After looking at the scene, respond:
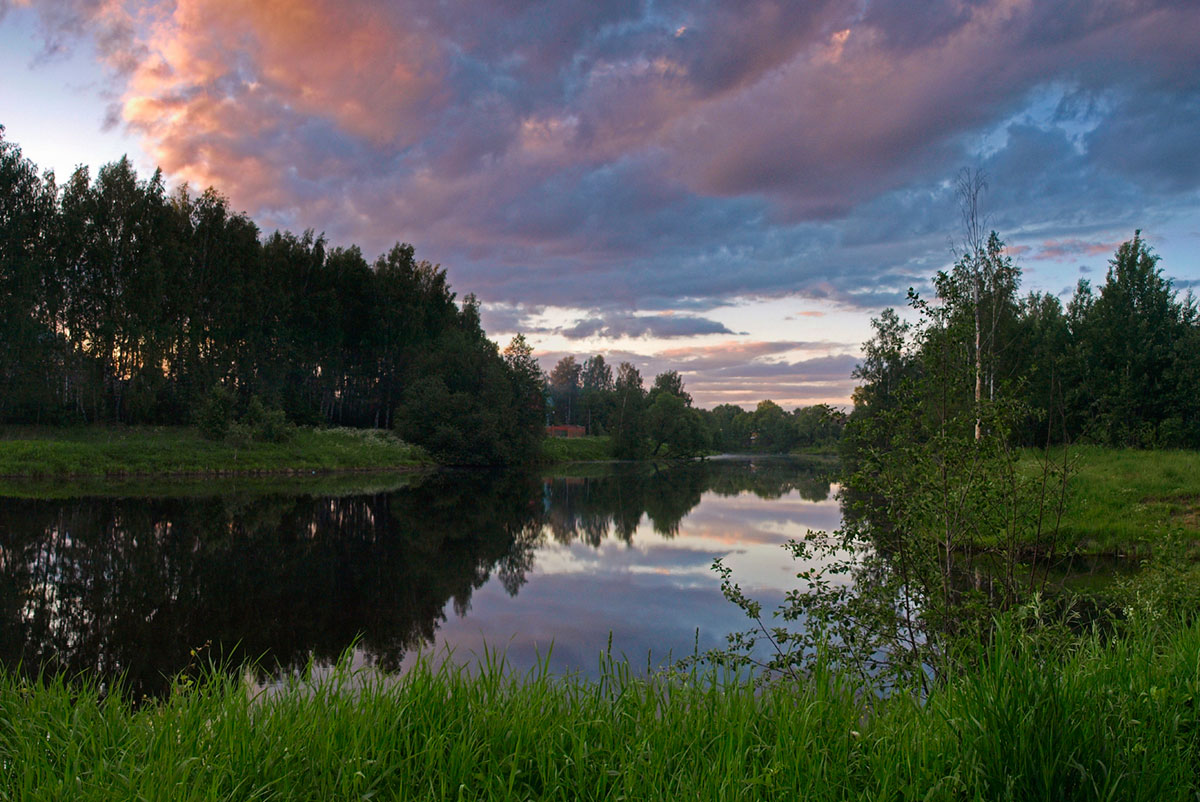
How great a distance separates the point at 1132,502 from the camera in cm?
1451

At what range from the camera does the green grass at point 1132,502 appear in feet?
41.1

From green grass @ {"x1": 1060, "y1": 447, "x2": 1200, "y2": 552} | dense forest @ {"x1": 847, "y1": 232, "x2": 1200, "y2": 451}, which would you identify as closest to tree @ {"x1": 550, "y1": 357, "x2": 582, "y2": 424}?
dense forest @ {"x1": 847, "y1": 232, "x2": 1200, "y2": 451}

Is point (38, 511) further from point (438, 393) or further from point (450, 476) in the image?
point (438, 393)

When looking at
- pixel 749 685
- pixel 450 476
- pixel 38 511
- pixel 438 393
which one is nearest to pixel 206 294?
pixel 438 393

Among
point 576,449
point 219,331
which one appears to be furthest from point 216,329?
point 576,449

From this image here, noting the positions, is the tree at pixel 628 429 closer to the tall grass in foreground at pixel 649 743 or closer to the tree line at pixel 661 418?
the tree line at pixel 661 418

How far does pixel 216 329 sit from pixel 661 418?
51.6m

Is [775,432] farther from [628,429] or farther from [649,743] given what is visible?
[649,743]

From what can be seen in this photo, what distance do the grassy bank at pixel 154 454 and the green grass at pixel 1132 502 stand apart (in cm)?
3597

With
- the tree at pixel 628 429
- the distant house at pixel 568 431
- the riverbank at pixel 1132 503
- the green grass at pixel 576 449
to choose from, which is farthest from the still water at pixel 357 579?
the distant house at pixel 568 431

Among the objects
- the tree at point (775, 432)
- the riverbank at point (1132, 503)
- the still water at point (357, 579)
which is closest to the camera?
the still water at point (357, 579)

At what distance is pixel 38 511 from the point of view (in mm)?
19359

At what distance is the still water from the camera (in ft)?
28.6

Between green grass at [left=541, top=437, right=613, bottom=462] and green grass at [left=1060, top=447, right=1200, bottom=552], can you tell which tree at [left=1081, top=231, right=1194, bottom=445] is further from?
green grass at [left=541, top=437, right=613, bottom=462]
